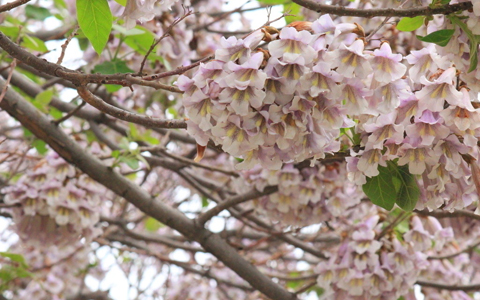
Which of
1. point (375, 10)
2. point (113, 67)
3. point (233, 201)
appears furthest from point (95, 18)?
point (233, 201)

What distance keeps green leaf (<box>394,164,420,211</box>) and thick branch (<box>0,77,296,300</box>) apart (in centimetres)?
143

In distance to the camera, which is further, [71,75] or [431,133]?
[71,75]

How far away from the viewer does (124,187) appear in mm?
2936

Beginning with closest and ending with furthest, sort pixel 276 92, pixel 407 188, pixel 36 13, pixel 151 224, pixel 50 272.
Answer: pixel 276 92, pixel 407 188, pixel 36 13, pixel 50 272, pixel 151 224

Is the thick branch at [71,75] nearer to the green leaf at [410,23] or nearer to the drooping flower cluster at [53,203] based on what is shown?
the green leaf at [410,23]

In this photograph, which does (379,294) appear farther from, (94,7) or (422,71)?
(94,7)

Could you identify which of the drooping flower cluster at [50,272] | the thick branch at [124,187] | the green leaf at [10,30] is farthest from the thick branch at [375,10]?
the drooping flower cluster at [50,272]

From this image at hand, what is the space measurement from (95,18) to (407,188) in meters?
1.14

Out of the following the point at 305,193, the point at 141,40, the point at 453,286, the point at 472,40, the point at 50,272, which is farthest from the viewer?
the point at 50,272

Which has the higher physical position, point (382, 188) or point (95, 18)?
point (95, 18)

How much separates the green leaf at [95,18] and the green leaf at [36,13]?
2230 millimetres

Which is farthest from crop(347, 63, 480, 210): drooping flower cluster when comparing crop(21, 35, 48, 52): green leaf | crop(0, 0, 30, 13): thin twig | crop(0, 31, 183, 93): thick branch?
crop(21, 35, 48, 52): green leaf

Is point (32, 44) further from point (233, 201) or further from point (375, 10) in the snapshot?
point (375, 10)

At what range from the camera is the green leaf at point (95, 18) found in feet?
5.67
